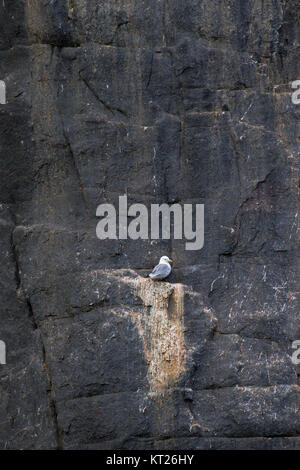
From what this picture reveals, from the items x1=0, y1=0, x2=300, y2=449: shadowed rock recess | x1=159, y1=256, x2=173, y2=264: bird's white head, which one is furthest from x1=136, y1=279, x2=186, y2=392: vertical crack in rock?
x1=159, y1=256, x2=173, y2=264: bird's white head

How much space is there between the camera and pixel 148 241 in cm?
1065

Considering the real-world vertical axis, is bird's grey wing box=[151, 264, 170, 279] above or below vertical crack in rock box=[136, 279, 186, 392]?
above

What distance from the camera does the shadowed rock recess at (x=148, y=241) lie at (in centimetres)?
1016

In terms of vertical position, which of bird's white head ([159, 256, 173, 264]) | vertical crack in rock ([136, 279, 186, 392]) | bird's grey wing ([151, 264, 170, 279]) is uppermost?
bird's white head ([159, 256, 173, 264])

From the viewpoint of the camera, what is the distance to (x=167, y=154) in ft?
35.2

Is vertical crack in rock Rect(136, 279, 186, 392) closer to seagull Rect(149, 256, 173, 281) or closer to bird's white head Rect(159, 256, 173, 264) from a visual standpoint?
seagull Rect(149, 256, 173, 281)

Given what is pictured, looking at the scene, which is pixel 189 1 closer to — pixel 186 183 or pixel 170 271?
pixel 186 183

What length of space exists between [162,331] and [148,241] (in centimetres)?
112

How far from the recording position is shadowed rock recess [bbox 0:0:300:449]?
10164 mm

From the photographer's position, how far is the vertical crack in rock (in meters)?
10.2

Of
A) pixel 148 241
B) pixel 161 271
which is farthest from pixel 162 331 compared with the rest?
pixel 148 241

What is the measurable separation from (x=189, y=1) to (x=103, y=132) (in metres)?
1.97

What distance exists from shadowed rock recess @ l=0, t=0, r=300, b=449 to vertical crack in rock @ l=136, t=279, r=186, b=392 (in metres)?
0.02

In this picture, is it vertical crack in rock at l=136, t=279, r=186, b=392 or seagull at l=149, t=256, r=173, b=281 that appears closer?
vertical crack in rock at l=136, t=279, r=186, b=392
